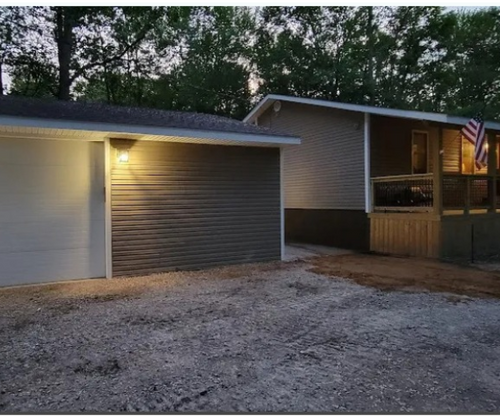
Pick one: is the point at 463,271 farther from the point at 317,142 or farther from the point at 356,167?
the point at 317,142

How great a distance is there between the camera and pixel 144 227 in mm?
6977

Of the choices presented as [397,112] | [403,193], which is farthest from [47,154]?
[403,193]

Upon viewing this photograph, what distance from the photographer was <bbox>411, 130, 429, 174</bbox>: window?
1066cm

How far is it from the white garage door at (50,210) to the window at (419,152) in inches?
305

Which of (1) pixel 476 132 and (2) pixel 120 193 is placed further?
(1) pixel 476 132

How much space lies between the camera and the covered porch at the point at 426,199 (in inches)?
336

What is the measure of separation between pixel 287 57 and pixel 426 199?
1338cm

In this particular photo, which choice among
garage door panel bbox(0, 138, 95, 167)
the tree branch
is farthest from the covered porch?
the tree branch

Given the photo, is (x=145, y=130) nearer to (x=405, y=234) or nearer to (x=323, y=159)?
(x=323, y=159)

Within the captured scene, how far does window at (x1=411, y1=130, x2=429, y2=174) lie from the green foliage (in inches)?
368

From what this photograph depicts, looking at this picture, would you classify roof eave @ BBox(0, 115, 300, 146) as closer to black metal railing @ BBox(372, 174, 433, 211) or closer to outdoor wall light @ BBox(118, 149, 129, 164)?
outdoor wall light @ BBox(118, 149, 129, 164)

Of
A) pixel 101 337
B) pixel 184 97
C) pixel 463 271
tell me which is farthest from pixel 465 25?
pixel 101 337

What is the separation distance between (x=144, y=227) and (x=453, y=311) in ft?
15.7

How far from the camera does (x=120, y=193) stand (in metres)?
6.74
